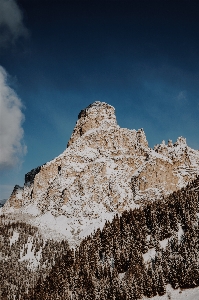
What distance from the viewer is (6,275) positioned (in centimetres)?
18800

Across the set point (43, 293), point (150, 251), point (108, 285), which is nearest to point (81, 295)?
point (108, 285)

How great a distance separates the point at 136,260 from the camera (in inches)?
4434

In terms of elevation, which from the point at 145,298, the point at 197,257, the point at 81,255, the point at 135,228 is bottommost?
the point at 145,298

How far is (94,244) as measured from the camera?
141375mm

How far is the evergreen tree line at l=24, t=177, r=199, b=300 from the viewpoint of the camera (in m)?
97.6

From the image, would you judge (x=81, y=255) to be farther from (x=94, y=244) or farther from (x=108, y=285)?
(x=108, y=285)

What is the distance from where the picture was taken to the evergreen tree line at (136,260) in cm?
9756

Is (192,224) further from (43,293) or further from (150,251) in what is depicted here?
(43,293)

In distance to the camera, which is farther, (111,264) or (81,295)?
(111,264)

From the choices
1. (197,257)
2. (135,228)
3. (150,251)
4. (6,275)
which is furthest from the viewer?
(6,275)

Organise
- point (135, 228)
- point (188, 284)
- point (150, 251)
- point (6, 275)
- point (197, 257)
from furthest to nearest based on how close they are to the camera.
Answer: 1. point (6, 275)
2. point (135, 228)
3. point (150, 251)
4. point (197, 257)
5. point (188, 284)

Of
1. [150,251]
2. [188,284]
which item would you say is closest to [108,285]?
[150,251]

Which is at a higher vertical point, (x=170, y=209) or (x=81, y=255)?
(x=170, y=209)

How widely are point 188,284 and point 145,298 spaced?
1590cm
